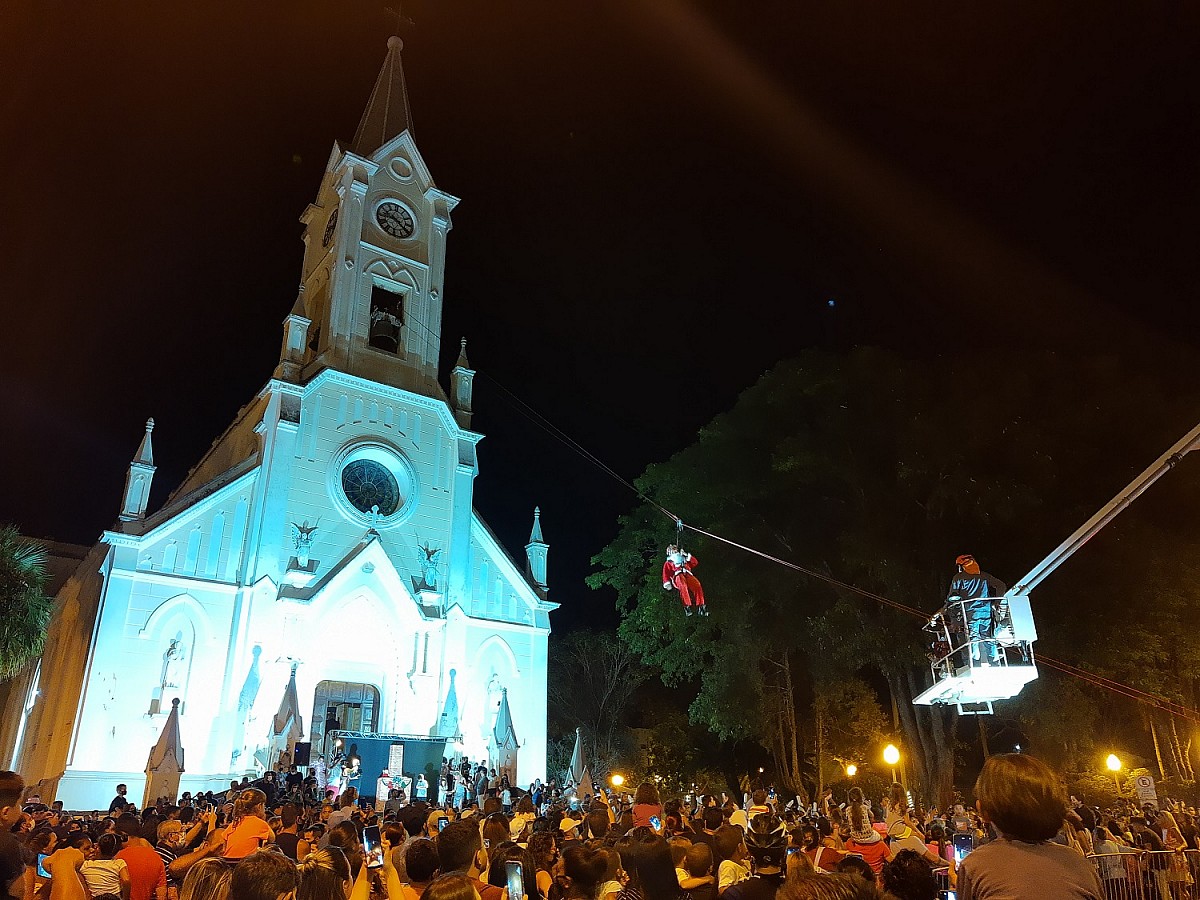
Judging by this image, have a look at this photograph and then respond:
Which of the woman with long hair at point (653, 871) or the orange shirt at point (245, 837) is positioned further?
the orange shirt at point (245, 837)

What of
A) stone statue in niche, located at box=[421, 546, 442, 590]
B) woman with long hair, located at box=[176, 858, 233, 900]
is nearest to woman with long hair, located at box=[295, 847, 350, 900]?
woman with long hair, located at box=[176, 858, 233, 900]

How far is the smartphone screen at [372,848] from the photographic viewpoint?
7.31 metres

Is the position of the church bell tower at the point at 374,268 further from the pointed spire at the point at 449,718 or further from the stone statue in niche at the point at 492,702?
the pointed spire at the point at 449,718

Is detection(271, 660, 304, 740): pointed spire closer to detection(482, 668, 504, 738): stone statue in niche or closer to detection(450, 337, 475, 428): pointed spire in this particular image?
detection(482, 668, 504, 738): stone statue in niche

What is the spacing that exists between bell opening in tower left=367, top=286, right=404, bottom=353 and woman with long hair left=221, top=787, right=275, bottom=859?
Result: 89.1 ft

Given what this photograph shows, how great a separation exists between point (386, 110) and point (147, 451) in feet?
63.6

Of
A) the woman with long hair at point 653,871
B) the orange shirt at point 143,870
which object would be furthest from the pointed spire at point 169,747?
the woman with long hair at point 653,871

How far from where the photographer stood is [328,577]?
27.5m

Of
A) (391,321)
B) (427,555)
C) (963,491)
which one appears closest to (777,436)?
(963,491)

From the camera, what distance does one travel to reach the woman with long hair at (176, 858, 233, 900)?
350 centimetres

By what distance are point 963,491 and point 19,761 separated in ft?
102

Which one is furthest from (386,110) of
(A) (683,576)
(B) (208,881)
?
(B) (208,881)

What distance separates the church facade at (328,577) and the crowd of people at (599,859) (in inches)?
550

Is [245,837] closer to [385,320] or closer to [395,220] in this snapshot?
[385,320]
